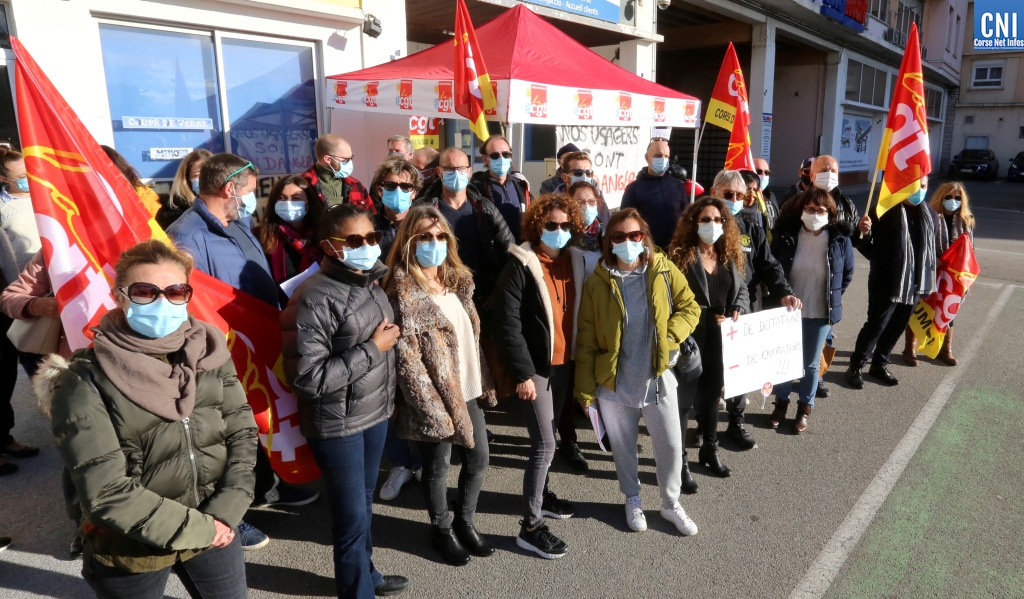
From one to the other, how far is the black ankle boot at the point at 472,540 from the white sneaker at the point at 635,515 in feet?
2.58

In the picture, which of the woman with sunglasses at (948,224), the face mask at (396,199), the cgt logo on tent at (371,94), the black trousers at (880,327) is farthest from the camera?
the cgt logo on tent at (371,94)

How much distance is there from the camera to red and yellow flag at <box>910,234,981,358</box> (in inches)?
234

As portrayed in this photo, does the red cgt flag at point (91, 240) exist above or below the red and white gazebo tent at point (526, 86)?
below

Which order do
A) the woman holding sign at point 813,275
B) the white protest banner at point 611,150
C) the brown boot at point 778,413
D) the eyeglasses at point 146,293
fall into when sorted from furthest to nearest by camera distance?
the white protest banner at point 611,150 → the brown boot at point 778,413 → the woman holding sign at point 813,275 → the eyeglasses at point 146,293

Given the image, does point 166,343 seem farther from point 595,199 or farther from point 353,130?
point 353,130

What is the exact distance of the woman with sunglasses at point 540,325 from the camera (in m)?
3.22

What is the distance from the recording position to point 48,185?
2.66 m

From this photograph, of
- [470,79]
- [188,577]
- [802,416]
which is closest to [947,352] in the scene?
[802,416]

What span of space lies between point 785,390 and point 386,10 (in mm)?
6762

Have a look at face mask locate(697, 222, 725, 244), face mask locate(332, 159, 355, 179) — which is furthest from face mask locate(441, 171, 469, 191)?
face mask locate(697, 222, 725, 244)

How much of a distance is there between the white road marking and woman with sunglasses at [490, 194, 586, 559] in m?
1.24

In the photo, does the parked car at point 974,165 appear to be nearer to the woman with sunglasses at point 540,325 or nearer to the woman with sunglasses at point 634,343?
the woman with sunglasses at point 634,343

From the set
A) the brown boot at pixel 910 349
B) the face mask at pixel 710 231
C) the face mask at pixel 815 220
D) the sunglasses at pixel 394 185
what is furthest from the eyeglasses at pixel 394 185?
the brown boot at pixel 910 349

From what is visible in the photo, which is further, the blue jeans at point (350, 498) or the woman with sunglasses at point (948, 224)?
the woman with sunglasses at point (948, 224)
